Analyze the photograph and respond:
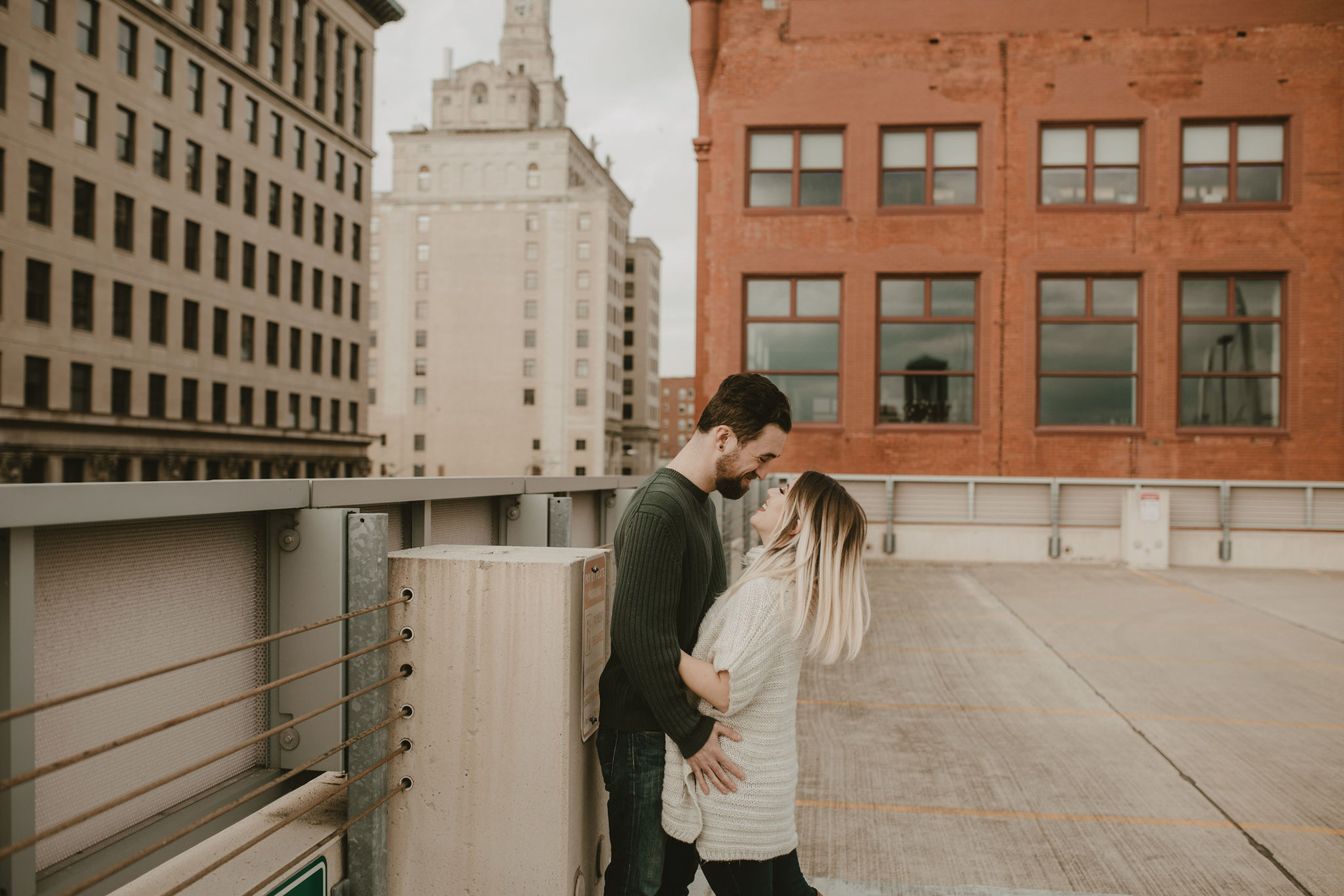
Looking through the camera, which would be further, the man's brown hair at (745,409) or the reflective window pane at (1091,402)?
the reflective window pane at (1091,402)

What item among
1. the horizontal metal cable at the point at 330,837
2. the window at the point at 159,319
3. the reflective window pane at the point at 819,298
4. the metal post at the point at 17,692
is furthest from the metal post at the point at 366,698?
the window at the point at 159,319

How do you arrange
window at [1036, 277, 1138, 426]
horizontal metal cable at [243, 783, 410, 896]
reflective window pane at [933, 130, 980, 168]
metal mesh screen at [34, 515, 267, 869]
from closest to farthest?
metal mesh screen at [34, 515, 267, 869] < horizontal metal cable at [243, 783, 410, 896] < window at [1036, 277, 1138, 426] < reflective window pane at [933, 130, 980, 168]

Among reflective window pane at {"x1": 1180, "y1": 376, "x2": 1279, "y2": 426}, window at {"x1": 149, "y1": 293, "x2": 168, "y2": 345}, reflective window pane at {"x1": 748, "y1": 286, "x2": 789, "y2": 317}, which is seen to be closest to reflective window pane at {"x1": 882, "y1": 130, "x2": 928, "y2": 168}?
reflective window pane at {"x1": 748, "y1": 286, "x2": 789, "y2": 317}

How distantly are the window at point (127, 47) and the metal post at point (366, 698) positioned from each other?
142 feet

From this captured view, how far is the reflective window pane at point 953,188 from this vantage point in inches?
772

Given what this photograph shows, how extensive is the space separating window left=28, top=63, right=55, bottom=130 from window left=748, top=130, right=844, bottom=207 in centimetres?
2825

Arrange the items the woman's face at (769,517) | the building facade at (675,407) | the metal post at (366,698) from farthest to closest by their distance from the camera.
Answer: the building facade at (675,407) < the woman's face at (769,517) < the metal post at (366,698)

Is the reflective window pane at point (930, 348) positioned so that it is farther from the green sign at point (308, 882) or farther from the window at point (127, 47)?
the window at point (127, 47)

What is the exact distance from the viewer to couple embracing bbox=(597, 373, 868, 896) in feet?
7.93

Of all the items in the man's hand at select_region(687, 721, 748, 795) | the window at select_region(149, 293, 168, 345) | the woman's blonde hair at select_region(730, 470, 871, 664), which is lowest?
the man's hand at select_region(687, 721, 748, 795)

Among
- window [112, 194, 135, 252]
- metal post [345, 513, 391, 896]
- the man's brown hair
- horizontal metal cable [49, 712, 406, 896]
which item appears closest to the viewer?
horizontal metal cable [49, 712, 406, 896]

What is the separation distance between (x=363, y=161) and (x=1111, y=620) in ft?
177

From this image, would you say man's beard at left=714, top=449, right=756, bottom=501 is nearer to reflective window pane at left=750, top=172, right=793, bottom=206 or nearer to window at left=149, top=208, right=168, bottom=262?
reflective window pane at left=750, top=172, right=793, bottom=206

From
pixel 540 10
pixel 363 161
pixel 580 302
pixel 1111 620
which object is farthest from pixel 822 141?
pixel 540 10
